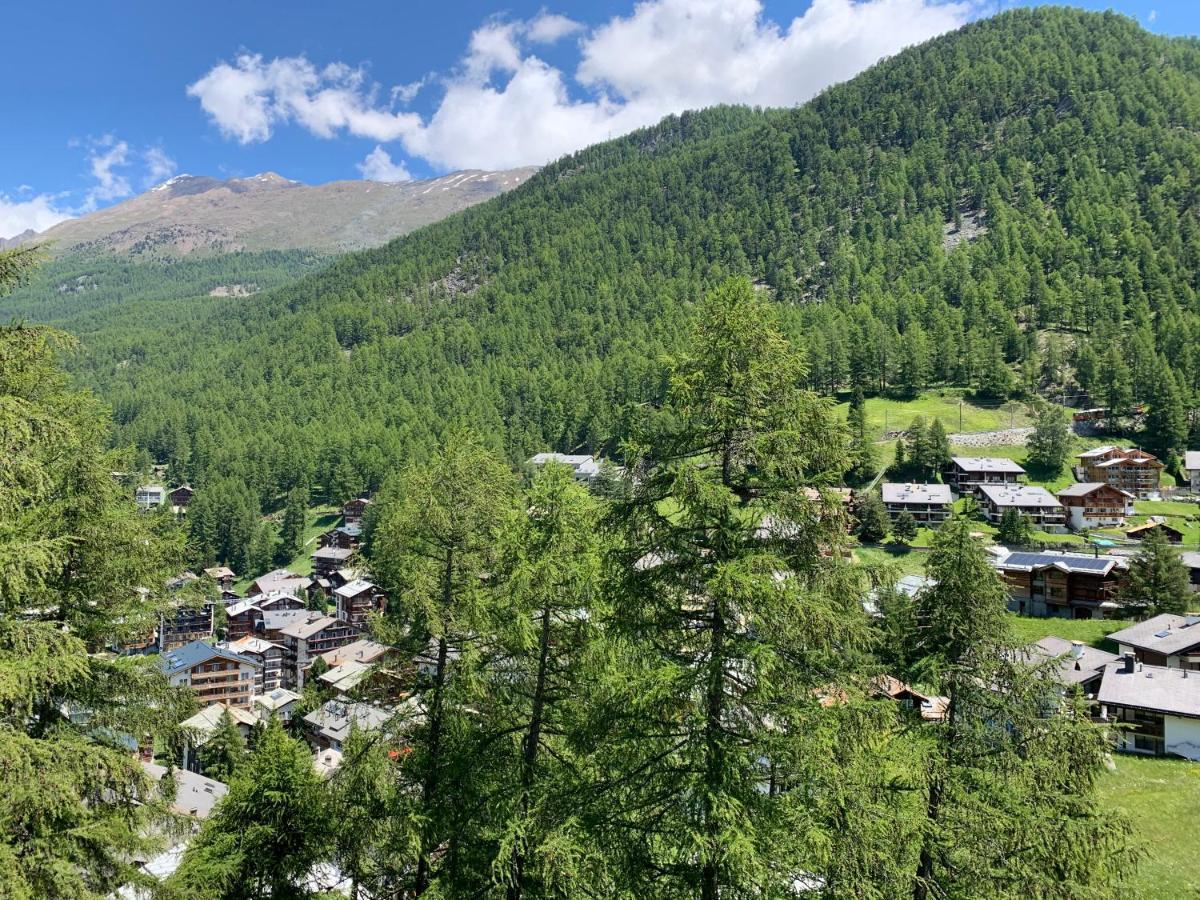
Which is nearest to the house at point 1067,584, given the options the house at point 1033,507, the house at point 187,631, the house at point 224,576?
the house at point 1033,507

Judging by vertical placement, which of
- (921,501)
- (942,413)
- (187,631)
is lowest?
(187,631)

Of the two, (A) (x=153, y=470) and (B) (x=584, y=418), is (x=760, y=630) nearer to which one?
(B) (x=584, y=418)

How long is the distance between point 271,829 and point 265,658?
64813mm

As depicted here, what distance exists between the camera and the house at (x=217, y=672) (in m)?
62.2

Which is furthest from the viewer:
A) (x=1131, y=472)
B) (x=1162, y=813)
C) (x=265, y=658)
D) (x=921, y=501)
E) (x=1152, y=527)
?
(x=1131, y=472)

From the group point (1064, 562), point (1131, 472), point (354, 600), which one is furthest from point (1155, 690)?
point (354, 600)

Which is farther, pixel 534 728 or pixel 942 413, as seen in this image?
pixel 942 413

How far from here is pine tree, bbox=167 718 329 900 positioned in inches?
612

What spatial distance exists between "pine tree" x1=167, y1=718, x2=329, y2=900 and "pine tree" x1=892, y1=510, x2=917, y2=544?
58.8 meters

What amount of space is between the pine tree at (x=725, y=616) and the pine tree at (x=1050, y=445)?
84.2 m

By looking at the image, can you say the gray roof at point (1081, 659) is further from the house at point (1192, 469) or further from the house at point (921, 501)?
the house at point (1192, 469)

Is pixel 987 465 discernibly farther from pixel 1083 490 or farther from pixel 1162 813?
pixel 1162 813

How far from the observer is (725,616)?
8.13 meters

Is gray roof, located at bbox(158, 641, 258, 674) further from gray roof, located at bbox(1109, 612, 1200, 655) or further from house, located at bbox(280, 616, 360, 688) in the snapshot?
gray roof, located at bbox(1109, 612, 1200, 655)
